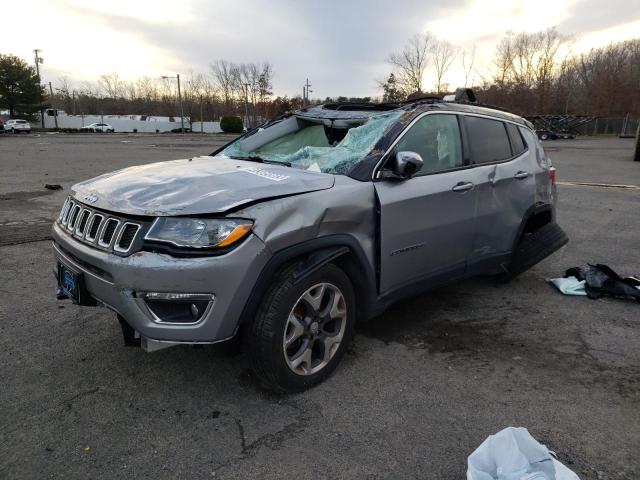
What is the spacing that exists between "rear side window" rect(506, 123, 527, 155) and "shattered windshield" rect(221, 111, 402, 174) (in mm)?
1490

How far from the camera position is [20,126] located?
49.4m

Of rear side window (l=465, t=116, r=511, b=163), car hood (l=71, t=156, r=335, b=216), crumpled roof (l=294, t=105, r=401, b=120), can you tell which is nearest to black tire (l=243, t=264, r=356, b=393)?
car hood (l=71, t=156, r=335, b=216)

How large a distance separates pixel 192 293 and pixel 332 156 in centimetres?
150

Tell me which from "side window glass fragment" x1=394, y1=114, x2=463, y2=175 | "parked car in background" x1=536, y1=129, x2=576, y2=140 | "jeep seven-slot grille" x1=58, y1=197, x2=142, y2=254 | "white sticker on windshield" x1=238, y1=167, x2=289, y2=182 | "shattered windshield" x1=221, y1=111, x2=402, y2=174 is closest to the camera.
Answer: "jeep seven-slot grille" x1=58, y1=197, x2=142, y2=254

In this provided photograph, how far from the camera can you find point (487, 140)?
4070mm

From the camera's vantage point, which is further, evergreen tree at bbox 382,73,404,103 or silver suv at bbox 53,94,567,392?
evergreen tree at bbox 382,73,404,103

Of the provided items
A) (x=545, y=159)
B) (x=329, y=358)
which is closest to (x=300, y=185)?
(x=329, y=358)

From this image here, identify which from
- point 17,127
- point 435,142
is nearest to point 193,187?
point 435,142

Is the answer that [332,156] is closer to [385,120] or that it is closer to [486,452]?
[385,120]

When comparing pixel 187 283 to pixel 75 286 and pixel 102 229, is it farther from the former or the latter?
pixel 75 286

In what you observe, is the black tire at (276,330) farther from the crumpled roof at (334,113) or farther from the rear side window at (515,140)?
the rear side window at (515,140)

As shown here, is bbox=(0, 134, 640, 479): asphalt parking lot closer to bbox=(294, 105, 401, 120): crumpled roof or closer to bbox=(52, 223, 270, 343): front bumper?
bbox=(52, 223, 270, 343): front bumper

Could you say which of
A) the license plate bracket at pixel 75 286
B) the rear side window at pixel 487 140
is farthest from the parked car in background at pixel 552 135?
the license plate bracket at pixel 75 286

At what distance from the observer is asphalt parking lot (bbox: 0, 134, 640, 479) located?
227cm
